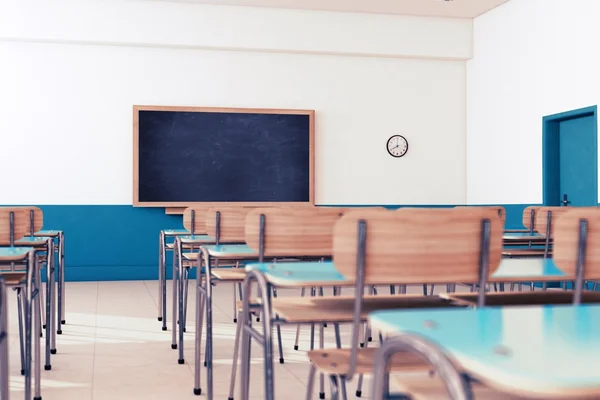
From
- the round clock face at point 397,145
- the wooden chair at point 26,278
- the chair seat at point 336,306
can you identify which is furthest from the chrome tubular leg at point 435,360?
the round clock face at point 397,145

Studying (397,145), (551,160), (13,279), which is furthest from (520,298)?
(397,145)

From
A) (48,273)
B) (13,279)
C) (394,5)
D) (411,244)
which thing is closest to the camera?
(411,244)

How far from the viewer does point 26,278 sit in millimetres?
2617

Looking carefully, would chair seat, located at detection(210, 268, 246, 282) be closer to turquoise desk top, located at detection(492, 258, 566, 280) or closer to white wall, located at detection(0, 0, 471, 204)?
turquoise desk top, located at detection(492, 258, 566, 280)

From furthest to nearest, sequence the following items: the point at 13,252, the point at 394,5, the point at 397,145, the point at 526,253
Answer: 1. the point at 397,145
2. the point at 394,5
3. the point at 526,253
4. the point at 13,252

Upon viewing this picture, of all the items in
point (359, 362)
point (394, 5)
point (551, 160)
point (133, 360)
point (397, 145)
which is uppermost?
point (394, 5)

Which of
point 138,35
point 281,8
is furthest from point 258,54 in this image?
point 138,35

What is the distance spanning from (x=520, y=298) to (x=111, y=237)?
6.70 meters

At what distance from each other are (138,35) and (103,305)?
3.41m

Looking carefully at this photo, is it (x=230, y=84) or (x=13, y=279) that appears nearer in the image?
(x=13, y=279)

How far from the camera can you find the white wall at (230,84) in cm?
797

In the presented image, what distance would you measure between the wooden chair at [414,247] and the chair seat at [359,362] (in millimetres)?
18

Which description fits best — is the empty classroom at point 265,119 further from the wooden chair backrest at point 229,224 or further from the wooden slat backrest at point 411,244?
the wooden slat backrest at point 411,244

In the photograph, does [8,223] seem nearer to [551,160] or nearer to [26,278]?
[26,278]
